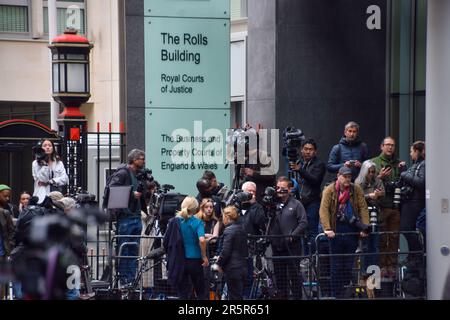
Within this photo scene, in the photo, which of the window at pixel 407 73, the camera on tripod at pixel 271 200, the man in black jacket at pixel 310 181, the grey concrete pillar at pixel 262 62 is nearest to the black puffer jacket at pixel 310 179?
the man in black jacket at pixel 310 181

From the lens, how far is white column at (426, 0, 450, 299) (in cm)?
1352

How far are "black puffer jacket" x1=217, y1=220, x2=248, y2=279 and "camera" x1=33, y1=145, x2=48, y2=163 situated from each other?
4.68 meters

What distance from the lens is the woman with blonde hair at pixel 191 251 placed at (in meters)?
13.6

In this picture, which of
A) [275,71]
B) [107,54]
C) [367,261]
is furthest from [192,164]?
[107,54]

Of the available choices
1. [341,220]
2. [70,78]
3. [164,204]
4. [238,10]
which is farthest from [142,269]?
[238,10]

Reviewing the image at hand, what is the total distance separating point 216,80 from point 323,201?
7.92 feet

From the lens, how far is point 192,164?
50.2 feet

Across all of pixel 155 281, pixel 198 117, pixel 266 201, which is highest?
pixel 198 117

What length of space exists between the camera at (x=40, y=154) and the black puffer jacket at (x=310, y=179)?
428 centimetres

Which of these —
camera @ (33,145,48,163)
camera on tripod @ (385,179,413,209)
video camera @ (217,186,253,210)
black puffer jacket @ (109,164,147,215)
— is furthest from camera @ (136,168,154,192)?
camera on tripod @ (385,179,413,209)

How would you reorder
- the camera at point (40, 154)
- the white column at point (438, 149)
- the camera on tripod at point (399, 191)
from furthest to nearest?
the camera at point (40, 154), the camera on tripod at point (399, 191), the white column at point (438, 149)

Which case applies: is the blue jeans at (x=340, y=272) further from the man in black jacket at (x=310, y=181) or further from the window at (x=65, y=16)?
the window at (x=65, y=16)
